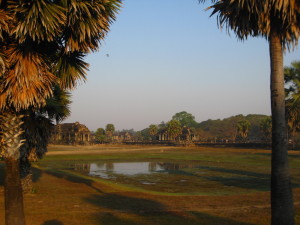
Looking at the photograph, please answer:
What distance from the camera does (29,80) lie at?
302 inches

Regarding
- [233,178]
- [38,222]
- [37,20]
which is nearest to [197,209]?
[38,222]

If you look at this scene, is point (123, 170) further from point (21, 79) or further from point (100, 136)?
point (100, 136)

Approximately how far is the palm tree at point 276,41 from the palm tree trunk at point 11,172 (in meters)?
5.93

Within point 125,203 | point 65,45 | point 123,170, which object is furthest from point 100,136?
point 65,45

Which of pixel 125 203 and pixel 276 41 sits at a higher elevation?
pixel 276 41

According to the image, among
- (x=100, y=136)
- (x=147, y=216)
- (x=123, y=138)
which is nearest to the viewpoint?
(x=147, y=216)

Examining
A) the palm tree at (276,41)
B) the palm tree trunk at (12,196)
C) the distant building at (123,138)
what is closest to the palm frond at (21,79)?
the palm tree trunk at (12,196)

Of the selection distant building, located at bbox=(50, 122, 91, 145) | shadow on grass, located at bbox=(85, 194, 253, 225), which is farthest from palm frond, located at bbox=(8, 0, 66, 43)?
distant building, located at bbox=(50, 122, 91, 145)

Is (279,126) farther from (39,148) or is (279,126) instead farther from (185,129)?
(185,129)

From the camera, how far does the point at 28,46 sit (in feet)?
25.5

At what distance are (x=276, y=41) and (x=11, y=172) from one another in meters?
7.18

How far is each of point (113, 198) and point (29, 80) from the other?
9560mm

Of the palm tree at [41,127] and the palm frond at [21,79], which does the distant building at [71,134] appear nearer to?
the palm tree at [41,127]

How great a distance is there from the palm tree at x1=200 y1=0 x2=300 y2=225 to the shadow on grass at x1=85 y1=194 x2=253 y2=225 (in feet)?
10.5
